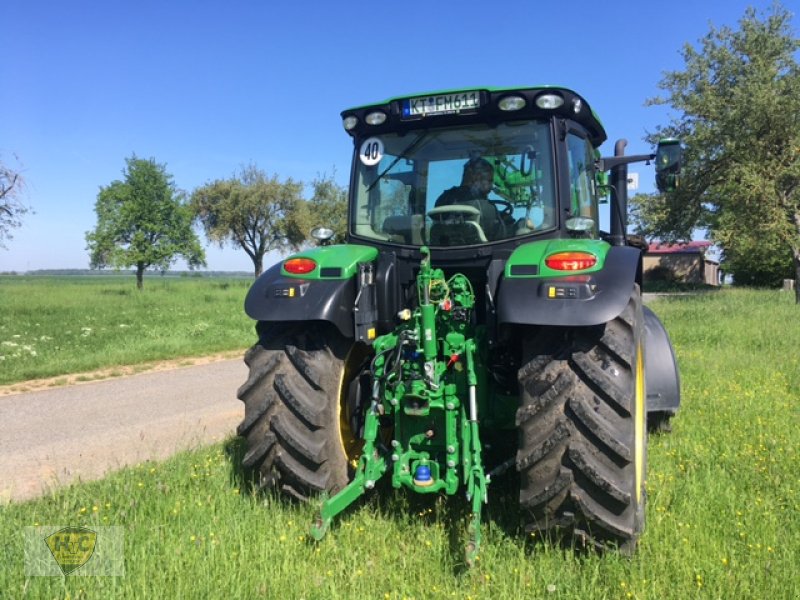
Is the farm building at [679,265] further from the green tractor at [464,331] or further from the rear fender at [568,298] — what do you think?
the rear fender at [568,298]

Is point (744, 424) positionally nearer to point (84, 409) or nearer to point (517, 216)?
point (517, 216)

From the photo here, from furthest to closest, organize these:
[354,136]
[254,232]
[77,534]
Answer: [254,232] → [354,136] → [77,534]

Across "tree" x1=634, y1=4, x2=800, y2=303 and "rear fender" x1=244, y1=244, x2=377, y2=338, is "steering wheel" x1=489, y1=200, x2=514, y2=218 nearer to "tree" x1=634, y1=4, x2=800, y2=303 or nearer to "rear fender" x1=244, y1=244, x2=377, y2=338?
"rear fender" x1=244, y1=244, x2=377, y2=338

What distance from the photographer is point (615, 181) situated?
206 inches

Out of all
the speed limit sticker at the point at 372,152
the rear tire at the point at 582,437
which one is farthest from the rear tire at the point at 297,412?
the speed limit sticker at the point at 372,152

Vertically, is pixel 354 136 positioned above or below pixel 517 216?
above

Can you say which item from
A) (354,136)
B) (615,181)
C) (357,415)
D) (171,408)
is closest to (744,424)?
(615,181)

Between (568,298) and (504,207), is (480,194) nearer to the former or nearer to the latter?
(504,207)

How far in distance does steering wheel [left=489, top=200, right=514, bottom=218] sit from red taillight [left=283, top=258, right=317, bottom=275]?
1.20 metres

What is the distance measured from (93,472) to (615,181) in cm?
489

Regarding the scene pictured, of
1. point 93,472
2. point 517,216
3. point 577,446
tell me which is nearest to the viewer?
point 577,446

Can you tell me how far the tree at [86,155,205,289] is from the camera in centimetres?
3241

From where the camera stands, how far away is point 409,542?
10.3 feet

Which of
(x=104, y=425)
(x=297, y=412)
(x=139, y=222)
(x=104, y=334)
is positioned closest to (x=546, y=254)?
(x=297, y=412)
